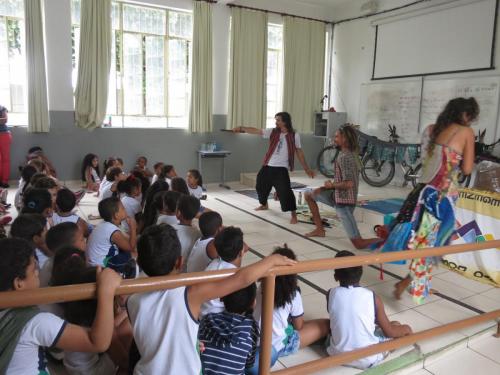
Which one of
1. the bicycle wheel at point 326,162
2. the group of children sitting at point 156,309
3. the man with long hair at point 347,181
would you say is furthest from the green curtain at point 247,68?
the group of children sitting at point 156,309

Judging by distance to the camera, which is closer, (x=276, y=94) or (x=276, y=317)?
(x=276, y=317)

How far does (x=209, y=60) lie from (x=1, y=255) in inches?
280

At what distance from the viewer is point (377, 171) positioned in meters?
8.16

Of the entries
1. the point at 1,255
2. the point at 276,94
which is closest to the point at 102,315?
the point at 1,255

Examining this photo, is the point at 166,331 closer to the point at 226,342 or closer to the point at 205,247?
the point at 226,342

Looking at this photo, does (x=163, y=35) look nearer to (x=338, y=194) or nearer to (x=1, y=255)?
(x=338, y=194)

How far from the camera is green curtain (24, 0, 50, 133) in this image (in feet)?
21.3

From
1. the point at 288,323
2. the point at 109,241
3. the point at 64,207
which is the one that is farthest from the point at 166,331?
the point at 64,207

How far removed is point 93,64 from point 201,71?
1.92 m

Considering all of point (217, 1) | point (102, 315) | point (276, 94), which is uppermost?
point (217, 1)

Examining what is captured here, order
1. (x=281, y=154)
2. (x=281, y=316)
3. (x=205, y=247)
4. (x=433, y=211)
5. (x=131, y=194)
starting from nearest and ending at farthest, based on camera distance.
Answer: (x=281, y=316)
(x=205, y=247)
(x=433, y=211)
(x=131, y=194)
(x=281, y=154)

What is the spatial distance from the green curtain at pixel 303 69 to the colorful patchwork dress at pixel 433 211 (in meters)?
6.33

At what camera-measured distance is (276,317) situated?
197cm

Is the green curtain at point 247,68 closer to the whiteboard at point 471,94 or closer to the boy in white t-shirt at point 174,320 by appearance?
the whiteboard at point 471,94
